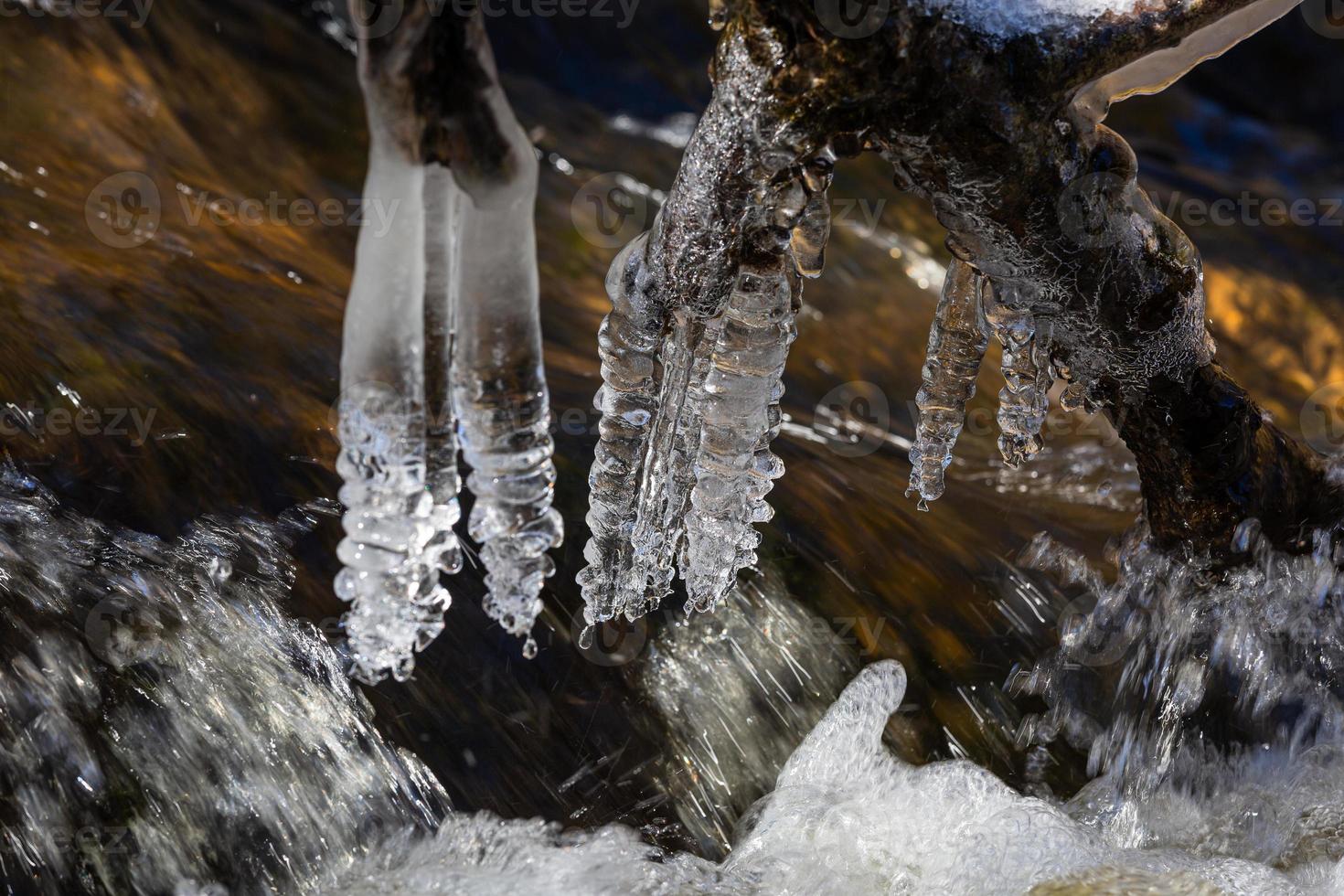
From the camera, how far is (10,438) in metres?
Answer: 2.32

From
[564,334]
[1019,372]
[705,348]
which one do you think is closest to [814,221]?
[705,348]

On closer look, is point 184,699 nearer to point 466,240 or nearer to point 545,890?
point 545,890

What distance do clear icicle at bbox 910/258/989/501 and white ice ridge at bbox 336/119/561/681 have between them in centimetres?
74

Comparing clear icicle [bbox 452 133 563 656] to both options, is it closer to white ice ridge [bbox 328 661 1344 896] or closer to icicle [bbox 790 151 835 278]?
icicle [bbox 790 151 835 278]

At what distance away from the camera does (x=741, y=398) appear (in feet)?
5.93

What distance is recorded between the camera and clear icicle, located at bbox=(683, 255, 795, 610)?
1.78 m

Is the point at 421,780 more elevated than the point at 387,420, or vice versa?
the point at 387,420

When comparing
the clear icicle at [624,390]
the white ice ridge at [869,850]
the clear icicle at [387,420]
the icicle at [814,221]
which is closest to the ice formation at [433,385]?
the clear icicle at [387,420]

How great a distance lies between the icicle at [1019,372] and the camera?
6.49 ft

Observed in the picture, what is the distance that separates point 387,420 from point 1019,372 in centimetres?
107

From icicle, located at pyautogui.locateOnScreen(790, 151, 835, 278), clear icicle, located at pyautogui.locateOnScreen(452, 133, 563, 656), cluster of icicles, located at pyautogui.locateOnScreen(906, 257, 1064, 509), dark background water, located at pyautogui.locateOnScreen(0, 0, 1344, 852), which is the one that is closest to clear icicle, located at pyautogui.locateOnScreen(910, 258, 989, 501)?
cluster of icicles, located at pyautogui.locateOnScreen(906, 257, 1064, 509)

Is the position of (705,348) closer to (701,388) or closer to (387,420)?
(701,388)

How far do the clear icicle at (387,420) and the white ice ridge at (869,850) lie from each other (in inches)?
25.1

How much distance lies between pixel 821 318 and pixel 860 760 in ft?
9.01
